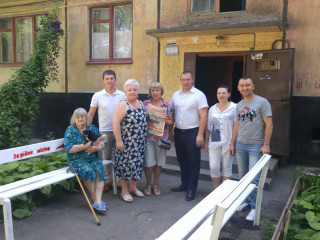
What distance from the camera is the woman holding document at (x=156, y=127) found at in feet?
13.6

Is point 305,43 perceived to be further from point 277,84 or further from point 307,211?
point 307,211

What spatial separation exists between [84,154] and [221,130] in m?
1.78

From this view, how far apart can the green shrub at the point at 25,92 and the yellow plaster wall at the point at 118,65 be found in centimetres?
73

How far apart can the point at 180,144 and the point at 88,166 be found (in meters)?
1.32

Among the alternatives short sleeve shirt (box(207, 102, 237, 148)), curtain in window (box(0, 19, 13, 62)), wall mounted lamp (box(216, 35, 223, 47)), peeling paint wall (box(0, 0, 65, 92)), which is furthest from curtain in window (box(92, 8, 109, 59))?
short sleeve shirt (box(207, 102, 237, 148))

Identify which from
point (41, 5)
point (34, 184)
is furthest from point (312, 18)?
point (41, 5)

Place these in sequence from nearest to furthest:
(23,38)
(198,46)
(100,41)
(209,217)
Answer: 1. (209,217)
2. (198,46)
3. (100,41)
4. (23,38)

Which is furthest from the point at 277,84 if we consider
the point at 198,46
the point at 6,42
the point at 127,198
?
the point at 6,42

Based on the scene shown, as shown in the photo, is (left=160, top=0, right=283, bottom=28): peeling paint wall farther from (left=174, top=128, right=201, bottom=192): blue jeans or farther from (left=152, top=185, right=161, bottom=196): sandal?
(left=152, top=185, right=161, bottom=196): sandal

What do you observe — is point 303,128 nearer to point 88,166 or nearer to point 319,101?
point 319,101

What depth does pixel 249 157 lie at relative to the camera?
3.66 metres

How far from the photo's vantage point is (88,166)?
3773 mm

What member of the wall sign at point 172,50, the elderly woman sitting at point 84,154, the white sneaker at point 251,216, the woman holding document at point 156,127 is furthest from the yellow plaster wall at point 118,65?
the white sneaker at point 251,216

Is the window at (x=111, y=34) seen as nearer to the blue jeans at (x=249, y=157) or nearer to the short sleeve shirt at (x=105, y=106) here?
the short sleeve shirt at (x=105, y=106)
